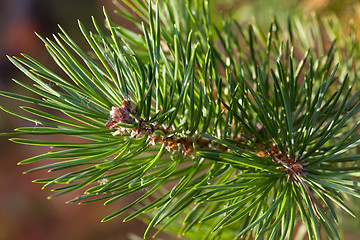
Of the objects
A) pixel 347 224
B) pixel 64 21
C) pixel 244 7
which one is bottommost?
pixel 347 224

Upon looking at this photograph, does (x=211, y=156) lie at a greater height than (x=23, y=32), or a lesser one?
lesser

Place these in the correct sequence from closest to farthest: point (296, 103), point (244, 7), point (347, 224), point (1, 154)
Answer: point (296, 103), point (347, 224), point (244, 7), point (1, 154)

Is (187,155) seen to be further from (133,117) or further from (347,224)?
(347,224)

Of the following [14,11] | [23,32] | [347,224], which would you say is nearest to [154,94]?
[347,224]

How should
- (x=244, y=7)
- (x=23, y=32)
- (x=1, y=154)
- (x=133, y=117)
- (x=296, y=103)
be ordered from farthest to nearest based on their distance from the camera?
1. (x=23, y=32)
2. (x=1, y=154)
3. (x=244, y=7)
4. (x=296, y=103)
5. (x=133, y=117)

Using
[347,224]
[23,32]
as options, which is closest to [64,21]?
[23,32]

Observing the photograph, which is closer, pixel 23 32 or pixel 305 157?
pixel 305 157

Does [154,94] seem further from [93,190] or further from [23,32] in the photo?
[23,32]

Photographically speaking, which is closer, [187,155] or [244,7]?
[187,155]

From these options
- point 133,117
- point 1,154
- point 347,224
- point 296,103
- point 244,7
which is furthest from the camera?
point 1,154
